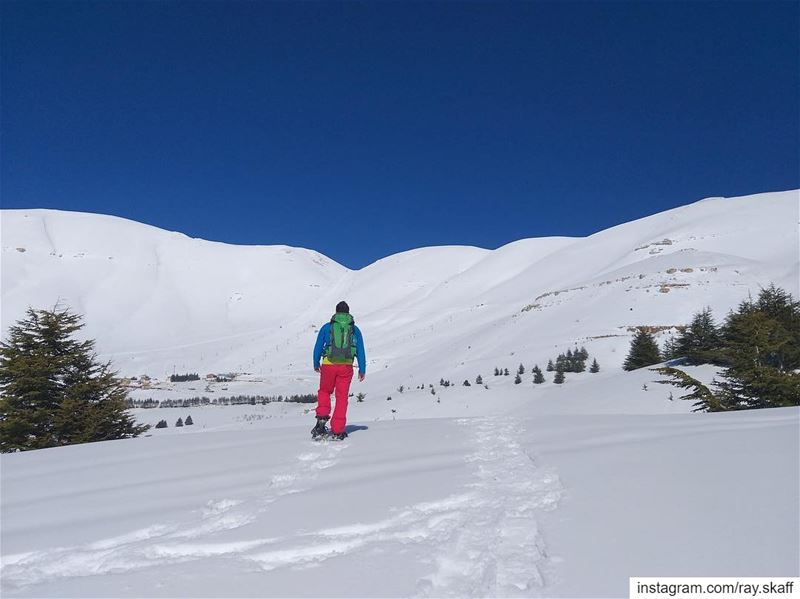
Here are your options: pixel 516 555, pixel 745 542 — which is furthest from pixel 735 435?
pixel 516 555

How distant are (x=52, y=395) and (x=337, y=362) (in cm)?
808

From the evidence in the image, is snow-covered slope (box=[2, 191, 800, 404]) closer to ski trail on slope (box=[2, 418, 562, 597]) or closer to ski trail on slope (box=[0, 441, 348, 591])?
ski trail on slope (box=[2, 418, 562, 597])

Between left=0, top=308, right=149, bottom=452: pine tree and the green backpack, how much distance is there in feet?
23.0

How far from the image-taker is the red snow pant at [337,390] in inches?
242

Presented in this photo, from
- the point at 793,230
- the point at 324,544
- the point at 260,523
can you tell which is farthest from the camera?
the point at 793,230

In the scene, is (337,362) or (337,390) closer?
(337,362)

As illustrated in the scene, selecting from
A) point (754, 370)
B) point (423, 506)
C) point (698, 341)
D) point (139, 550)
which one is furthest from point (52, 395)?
point (698, 341)

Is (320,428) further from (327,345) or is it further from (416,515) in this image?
(416,515)

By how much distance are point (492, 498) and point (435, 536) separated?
736 mm

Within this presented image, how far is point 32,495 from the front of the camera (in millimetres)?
4211

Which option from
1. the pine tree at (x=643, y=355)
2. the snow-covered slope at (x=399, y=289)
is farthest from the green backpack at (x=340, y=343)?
the snow-covered slope at (x=399, y=289)

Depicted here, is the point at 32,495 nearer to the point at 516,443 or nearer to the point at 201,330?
the point at 516,443

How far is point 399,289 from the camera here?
6300cm

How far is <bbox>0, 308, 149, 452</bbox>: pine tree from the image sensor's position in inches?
389
